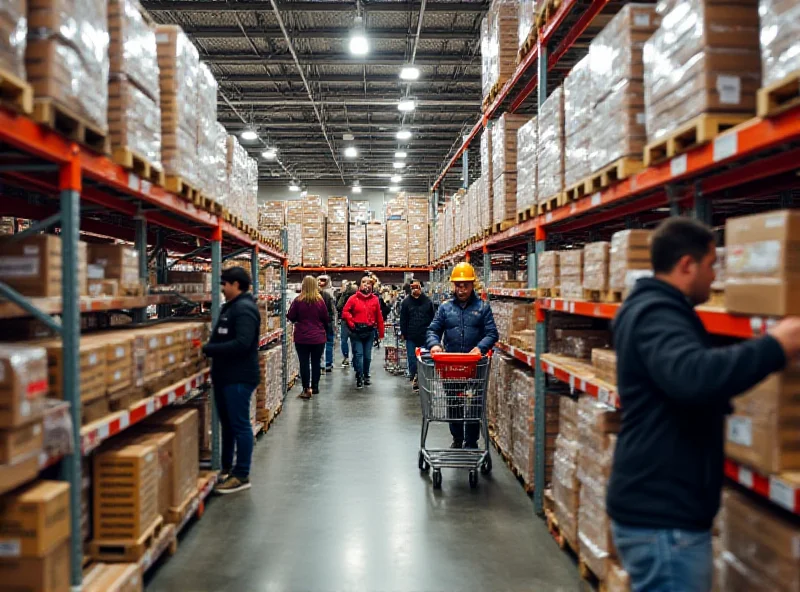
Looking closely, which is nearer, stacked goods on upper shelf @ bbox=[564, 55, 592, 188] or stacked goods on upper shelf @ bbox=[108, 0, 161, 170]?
stacked goods on upper shelf @ bbox=[108, 0, 161, 170]

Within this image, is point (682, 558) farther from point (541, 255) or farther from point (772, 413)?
point (541, 255)

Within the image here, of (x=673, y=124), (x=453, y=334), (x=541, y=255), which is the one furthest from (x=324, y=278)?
(x=673, y=124)

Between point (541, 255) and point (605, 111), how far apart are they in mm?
1743

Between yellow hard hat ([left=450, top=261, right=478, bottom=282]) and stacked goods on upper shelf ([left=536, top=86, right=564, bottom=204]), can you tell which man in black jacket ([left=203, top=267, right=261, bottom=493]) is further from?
stacked goods on upper shelf ([left=536, top=86, right=564, bottom=204])

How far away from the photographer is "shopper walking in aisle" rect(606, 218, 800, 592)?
2021mm

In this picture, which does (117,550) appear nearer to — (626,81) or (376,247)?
(626,81)

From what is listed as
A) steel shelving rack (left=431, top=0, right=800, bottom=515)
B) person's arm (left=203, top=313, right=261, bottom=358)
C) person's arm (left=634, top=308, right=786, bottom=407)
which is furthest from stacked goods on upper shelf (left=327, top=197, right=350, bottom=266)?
person's arm (left=634, top=308, right=786, bottom=407)

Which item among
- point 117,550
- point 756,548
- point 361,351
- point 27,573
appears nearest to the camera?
point 756,548

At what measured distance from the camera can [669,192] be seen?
3.21 metres

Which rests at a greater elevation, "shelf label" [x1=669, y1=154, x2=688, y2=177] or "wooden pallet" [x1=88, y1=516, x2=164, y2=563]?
"shelf label" [x1=669, y1=154, x2=688, y2=177]

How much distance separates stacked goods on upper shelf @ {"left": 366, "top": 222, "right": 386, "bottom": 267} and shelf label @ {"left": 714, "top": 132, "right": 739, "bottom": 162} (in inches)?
620

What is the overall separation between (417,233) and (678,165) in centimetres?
1532

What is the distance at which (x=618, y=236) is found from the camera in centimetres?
354

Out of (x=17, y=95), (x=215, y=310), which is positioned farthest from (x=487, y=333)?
(x=17, y=95)
